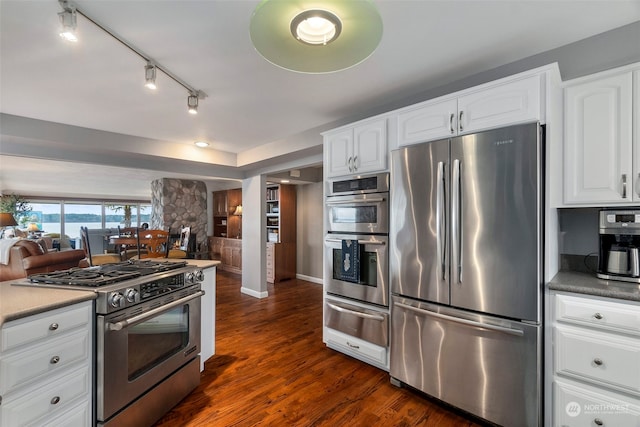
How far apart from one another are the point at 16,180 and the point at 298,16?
9555mm

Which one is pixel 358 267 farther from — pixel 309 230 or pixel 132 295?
pixel 309 230

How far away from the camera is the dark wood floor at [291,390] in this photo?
1908 millimetres

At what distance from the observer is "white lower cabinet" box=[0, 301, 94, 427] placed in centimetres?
123

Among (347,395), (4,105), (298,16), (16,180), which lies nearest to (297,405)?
(347,395)

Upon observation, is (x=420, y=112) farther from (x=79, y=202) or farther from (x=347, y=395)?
(x=79, y=202)

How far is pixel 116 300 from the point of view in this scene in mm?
1600

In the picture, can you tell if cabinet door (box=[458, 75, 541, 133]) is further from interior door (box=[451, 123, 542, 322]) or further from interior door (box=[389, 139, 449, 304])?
interior door (box=[389, 139, 449, 304])

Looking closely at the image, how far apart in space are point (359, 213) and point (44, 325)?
216 centimetres

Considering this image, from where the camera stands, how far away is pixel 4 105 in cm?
261

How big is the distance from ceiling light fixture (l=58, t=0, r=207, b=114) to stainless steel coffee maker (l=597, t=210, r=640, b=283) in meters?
3.02

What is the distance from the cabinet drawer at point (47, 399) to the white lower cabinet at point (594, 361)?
2.62 meters

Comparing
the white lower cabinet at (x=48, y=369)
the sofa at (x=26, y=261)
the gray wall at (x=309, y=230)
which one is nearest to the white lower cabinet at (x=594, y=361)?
the white lower cabinet at (x=48, y=369)

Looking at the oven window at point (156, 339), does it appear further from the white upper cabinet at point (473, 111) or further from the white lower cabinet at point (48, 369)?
the white upper cabinet at point (473, 111)

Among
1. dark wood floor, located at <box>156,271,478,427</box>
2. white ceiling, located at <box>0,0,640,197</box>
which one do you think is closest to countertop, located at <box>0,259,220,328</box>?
dark wood floor, located at <box>156,271,478,427</box>
